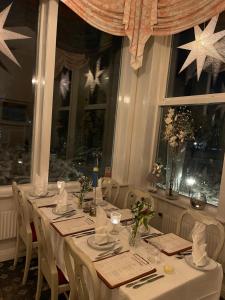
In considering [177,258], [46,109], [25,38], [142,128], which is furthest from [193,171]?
[25,38]

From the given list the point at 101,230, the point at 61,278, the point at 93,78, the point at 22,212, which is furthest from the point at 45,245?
the point at 93,78

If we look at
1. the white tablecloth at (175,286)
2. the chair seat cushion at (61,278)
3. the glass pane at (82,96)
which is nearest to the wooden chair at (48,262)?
the chair seat cushion at (61,278)

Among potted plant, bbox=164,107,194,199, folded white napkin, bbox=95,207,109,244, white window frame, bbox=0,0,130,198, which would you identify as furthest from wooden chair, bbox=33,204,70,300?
potted plant, bbox=164,107,194,199

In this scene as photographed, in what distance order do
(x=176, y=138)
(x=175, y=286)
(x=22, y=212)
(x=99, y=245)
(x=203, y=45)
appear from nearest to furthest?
(x=175, y=286), (x=99, y=245), (x=22, y=212), (x=203, y=45), (x=176, y=138)

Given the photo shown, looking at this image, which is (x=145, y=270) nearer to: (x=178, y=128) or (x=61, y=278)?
(x=61, y=278)

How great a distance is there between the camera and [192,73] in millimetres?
2785

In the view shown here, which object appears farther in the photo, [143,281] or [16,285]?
[16,285]

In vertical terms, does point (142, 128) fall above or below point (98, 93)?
below

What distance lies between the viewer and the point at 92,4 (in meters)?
2.52

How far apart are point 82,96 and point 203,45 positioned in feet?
4.80

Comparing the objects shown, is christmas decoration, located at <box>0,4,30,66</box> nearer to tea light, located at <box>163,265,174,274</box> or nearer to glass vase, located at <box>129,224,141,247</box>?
glass vase, located at <box>129,224,141,247</box>

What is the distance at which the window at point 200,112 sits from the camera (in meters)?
2.50

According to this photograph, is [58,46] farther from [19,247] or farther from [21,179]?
[19,247]

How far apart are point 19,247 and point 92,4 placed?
255 centimetres
